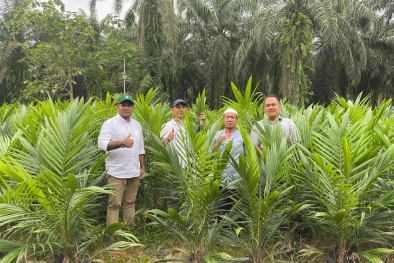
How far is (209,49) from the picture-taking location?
2080 centimetres

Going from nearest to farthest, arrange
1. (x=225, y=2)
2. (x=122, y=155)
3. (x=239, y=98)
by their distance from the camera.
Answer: (x=122, y=155)
(x=239, y=98)
(x=225, y=2)

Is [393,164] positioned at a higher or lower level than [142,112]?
lower

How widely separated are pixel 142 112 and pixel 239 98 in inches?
41.4

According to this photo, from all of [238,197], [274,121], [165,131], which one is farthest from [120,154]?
[274,121]

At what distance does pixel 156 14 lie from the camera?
766 inches

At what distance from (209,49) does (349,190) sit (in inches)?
738

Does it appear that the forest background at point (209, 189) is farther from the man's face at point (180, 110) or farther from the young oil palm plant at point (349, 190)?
the man's face at point (180, 110)

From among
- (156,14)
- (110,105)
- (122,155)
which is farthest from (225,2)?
(122,155)

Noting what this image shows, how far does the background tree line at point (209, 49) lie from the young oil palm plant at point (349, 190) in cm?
1060

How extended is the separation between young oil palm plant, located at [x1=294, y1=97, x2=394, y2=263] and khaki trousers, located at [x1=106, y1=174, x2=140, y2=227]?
158 centimetres

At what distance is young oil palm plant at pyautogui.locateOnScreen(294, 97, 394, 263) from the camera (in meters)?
2.73

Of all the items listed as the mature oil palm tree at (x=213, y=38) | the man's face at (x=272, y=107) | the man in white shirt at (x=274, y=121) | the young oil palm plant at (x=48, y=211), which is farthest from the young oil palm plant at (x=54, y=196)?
the mature oil palm tree at (x=213, y=38)

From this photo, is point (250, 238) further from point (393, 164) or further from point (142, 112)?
point (142, 112)

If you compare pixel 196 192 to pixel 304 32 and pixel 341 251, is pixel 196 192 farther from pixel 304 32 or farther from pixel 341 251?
pixel 304 32
